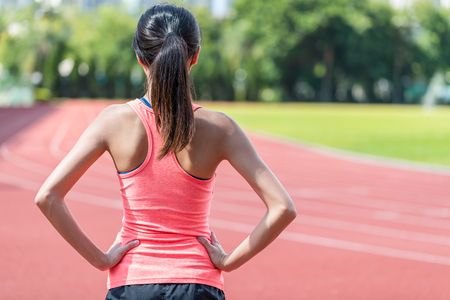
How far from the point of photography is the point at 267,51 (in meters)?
53.8

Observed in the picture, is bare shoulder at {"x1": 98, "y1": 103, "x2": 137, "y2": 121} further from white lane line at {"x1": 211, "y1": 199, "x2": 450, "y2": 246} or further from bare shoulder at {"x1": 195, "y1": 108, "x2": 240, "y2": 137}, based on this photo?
white lane line at {"x1": 211, "y1": 199, "x2": 450, "y2": 246}

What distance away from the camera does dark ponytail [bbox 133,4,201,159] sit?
1398 millimetres

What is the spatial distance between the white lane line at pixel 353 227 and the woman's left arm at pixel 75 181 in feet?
16.5

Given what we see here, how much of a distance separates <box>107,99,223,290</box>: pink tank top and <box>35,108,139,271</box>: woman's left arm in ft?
0.16

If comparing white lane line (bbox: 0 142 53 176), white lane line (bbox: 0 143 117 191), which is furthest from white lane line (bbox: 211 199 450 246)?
white lane line (bbox: 0 142 53 176)

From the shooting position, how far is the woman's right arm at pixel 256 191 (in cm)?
144

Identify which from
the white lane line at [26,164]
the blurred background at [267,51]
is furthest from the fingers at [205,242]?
the blurred background at [267,51]

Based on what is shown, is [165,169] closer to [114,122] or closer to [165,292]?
[114,122]

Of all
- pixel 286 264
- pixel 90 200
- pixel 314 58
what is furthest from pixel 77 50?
pixel 286 264

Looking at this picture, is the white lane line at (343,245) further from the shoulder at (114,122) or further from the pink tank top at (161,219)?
the shoulder at (114,122)

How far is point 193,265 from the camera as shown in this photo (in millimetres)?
1479

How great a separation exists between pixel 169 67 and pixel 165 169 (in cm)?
27

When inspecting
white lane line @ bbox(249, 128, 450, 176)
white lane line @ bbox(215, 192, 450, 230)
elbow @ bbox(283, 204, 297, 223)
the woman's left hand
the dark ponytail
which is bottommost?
white lane line @ bbox(249, 128, 450, 176)

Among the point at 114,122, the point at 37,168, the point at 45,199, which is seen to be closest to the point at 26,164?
the point at 37,168
